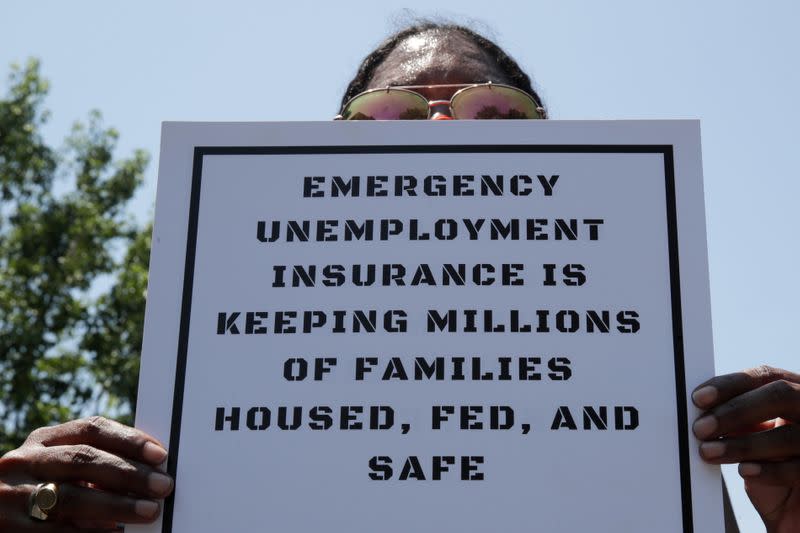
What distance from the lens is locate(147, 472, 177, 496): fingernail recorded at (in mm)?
1984

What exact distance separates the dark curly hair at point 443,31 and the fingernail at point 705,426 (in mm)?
1972

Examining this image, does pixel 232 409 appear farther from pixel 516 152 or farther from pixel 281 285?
pixel 516 152

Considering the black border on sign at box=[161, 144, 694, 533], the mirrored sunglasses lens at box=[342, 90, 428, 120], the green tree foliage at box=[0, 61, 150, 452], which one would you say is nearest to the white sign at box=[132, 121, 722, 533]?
the black border on sign at box=[161, 144, 694, 533]

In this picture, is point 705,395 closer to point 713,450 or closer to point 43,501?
point 713,450

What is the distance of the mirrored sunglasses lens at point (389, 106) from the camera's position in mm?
2857

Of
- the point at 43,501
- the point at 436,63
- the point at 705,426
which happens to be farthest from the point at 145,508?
the point at 436,63

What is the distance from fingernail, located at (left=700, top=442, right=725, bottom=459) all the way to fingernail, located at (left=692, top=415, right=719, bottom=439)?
23 mm

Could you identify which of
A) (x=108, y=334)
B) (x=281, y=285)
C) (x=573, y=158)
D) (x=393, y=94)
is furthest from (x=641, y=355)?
(x=108, y=334)

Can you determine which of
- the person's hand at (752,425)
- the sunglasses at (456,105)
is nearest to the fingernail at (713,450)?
the person's hand at (752,425)

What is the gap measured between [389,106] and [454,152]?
2.13 feet

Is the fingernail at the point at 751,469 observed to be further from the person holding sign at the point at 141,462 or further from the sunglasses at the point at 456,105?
the sunglasses at the point at 456,105

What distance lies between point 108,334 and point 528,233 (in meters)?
13.1

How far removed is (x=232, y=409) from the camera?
2098 mm

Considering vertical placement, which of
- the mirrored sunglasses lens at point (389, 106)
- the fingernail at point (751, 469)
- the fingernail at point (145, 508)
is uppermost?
the mirrored sunglasses lens at point (389, 106)
